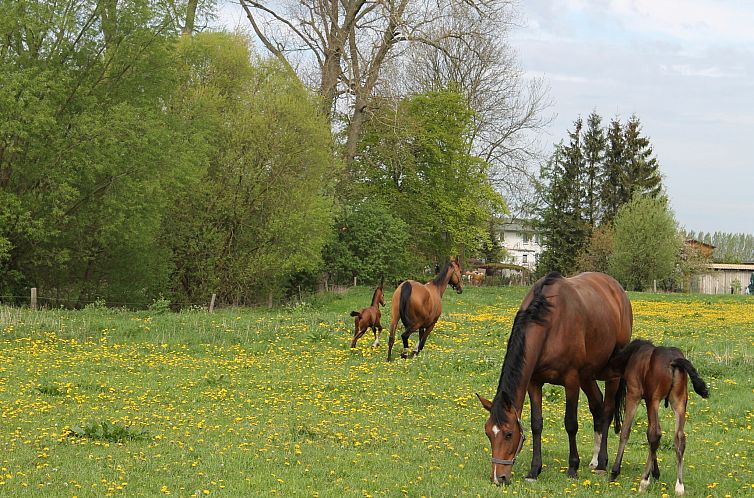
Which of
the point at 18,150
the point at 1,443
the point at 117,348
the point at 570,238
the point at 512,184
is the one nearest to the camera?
the point at 1,443

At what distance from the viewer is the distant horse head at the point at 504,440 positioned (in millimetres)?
8281

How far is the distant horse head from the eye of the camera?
27.2 feet

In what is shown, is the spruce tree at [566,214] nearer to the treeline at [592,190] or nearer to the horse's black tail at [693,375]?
the treeline at [592,190]

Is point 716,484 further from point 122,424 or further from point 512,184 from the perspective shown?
point 512,184

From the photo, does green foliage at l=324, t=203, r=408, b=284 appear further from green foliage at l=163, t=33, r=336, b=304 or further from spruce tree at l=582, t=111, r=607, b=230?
spruce tree at l=582, t=111, r=607, b=230

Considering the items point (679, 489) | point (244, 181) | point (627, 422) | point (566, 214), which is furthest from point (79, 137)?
point (566, 214)

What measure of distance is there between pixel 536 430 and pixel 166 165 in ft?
68.4

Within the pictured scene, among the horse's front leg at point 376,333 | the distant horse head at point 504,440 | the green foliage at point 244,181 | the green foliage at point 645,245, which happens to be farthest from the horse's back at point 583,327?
the green foliage at point 645,245

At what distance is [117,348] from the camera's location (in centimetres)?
1797

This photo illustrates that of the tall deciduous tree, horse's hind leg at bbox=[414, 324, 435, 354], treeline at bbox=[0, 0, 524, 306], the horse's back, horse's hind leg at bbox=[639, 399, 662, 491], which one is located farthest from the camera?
treeline at bbox=[0, 0, 524, 306]

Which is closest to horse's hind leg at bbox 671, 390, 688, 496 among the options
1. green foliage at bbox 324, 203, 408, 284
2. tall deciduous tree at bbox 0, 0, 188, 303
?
tall deciduous tree at bbox 0, 0, 188, 303

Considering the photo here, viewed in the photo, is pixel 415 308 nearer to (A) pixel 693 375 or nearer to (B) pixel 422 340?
(B) pixel 422 340

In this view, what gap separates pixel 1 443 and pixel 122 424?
5.60 ft

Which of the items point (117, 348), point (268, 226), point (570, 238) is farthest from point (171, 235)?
point (570, 238)
